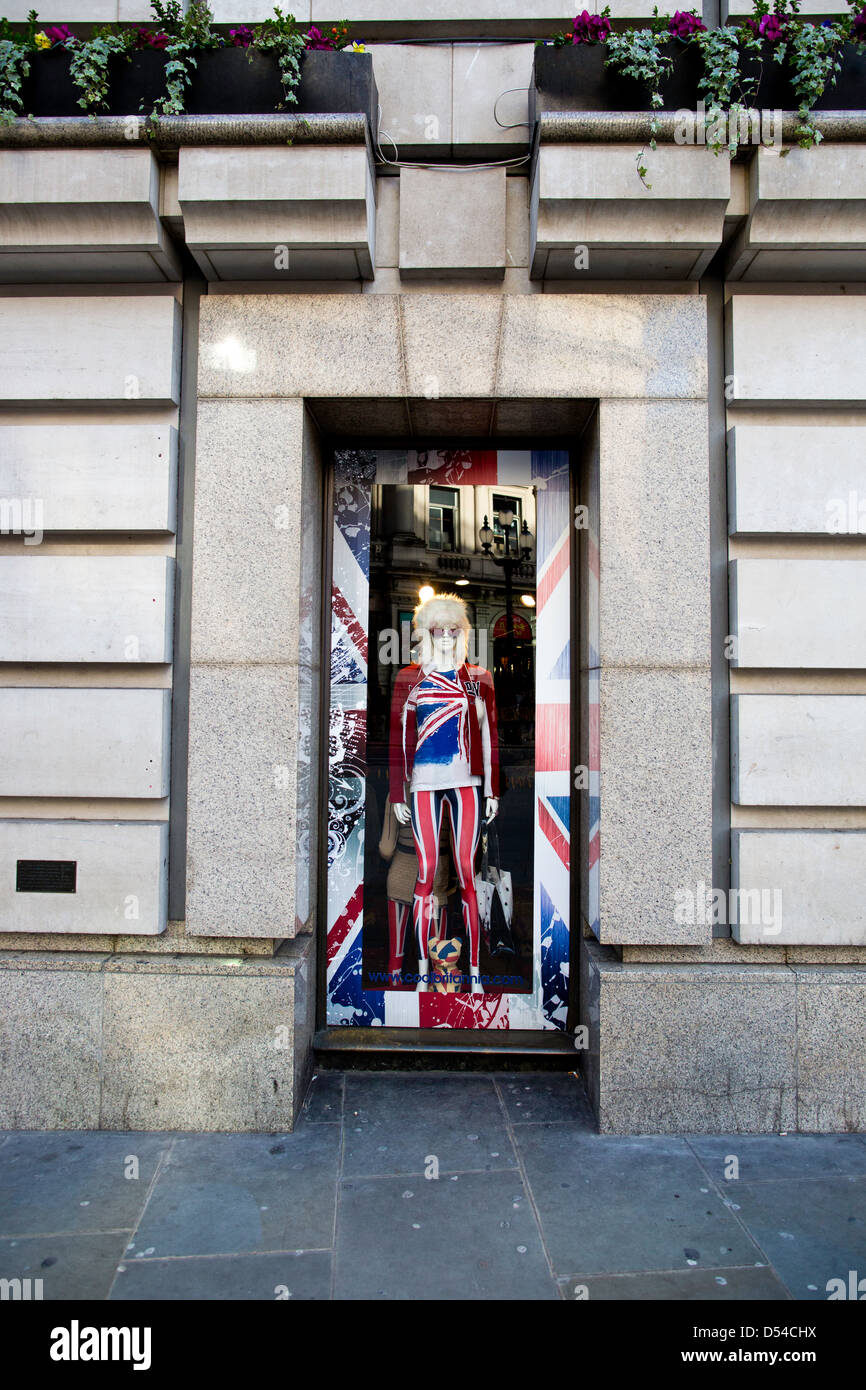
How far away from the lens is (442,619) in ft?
18.8

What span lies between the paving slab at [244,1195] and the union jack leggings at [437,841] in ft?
5.15

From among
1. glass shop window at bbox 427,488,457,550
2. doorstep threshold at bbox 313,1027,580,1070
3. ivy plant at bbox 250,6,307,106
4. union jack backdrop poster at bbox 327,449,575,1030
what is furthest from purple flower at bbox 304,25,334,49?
doorstep threshold at bbox 313,1027,580,1070

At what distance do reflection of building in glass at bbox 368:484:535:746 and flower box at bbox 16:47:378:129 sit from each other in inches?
92.4

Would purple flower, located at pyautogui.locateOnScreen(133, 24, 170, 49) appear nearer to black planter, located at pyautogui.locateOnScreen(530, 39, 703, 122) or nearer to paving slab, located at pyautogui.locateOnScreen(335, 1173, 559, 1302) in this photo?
black planter, located at pyautogui.locateOnScreen(530, 39, 703, 122)

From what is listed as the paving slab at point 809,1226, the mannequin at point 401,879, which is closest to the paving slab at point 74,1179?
the mannequin at point 401,879

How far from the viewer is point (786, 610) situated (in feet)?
16.1

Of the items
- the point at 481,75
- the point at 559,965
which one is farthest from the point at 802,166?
the point at 559,965

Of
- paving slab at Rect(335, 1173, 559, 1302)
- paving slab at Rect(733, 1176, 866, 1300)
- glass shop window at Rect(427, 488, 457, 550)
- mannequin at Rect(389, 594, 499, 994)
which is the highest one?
glass shop window at Rect(427, 488, 457, 550)

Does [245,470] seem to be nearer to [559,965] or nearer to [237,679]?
[237,679]

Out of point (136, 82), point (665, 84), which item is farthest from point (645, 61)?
point (136, 82)

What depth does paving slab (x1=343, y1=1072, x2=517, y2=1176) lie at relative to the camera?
4.37 meters

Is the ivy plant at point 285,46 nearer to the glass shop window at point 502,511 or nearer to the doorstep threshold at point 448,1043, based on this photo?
the glass shop window at point 502,511

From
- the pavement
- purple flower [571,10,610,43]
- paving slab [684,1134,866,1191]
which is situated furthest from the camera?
purple flower [571,10,610,43]

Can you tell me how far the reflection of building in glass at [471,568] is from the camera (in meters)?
5.68
